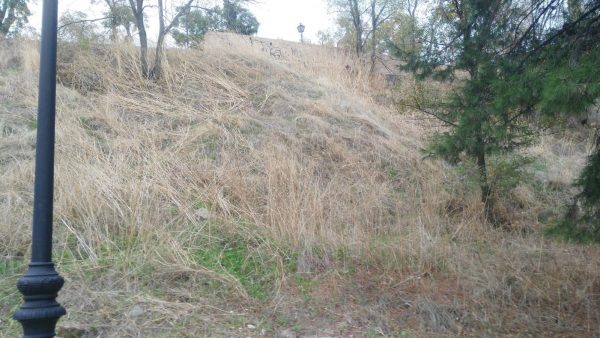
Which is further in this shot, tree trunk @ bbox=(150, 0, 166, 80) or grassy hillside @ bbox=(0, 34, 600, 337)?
tree trunk @ bbox=(150, 0, 166, 80)

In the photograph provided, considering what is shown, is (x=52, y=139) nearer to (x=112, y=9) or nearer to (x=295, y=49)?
(x=112, y=9)

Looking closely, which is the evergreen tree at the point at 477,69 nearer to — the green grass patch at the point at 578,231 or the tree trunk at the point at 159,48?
the green grass patch at the point at 578,231

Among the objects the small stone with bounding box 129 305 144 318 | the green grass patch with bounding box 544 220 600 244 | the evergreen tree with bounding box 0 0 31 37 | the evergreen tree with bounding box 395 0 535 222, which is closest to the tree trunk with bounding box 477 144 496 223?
A: the evergreen tree with bounding box 395 0 535 222

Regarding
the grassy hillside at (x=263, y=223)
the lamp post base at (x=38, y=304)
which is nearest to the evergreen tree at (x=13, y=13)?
the grassy hillside at (x=263, y=223)

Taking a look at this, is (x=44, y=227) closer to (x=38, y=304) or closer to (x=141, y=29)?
(x=38, y=304)

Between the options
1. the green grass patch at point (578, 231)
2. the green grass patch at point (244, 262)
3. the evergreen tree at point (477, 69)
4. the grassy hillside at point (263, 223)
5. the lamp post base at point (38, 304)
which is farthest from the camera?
the green grass patch at point (244, 262)

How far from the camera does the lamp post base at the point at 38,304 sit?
3.13 m

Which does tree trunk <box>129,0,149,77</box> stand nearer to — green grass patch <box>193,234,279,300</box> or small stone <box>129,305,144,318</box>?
green grass patch <box>193,234,279,300</box>

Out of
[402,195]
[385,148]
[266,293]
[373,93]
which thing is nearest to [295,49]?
[373,93]

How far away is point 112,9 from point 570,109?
1144cm

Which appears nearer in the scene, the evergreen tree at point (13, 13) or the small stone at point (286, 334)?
the small stone at point (286, 334)

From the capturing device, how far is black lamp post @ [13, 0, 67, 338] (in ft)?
10.4

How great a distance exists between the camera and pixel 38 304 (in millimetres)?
3182

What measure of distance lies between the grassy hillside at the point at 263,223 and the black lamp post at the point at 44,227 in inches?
80.1
